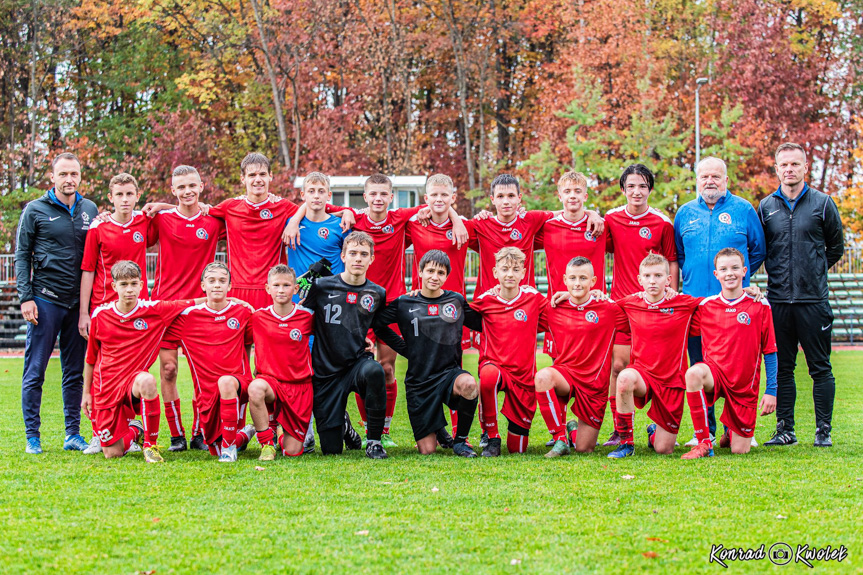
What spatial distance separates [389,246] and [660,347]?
2.27 meters

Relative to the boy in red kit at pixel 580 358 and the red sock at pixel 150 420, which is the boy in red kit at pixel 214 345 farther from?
the boy in red kit at pixel 580 358

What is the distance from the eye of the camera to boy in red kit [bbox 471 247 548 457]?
5.86 metres

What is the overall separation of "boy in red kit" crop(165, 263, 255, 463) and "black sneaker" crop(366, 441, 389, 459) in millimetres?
912

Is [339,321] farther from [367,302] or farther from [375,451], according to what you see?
[375,451]

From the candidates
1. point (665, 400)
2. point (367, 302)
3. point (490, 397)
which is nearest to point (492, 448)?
point (490, 397)

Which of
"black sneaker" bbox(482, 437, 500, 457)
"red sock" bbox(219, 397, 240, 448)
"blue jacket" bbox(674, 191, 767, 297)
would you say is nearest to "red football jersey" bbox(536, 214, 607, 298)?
"blue jacket" bbox(674, 191, 767, 297)

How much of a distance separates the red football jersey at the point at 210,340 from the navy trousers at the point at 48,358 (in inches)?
35.6

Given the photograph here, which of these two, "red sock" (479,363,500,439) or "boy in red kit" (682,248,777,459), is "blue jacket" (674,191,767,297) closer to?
"boy in red kit" (682,248,777,459)

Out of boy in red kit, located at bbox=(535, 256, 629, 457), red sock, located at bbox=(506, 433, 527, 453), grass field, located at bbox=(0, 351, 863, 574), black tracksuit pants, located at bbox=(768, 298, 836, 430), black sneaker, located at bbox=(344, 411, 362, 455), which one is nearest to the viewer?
grass field, located at bbox=(0, 351, 863, 574)

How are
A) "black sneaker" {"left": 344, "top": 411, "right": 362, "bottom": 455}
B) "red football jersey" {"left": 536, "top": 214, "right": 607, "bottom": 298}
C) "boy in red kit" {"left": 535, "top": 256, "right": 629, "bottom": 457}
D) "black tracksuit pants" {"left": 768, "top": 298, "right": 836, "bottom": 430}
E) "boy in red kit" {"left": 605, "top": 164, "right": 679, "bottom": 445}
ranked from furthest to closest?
"red football jersey" {"left": 536, "top": 214, "right": 607, "bottom": 298}, "boy in red kit" {"left": 605, "top": 164, "right": 679, "bottom": 445}, "black sneaker" {"left": 344, "top": 411, "right": 362, "bottom": 455}, "black tracksuit pants" {"left": 768, "top": 298, "right": 836, "bottom": 430}, "boy in red kit" {"left": 535, "top": 256, "right": 629, "bottom": 457}

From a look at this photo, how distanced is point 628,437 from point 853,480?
4.69 feet

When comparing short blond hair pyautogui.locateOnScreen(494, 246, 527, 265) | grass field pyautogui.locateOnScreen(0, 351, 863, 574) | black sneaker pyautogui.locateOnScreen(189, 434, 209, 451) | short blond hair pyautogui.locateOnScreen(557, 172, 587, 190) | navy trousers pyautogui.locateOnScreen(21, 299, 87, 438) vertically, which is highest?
short blond hair pyautogui.locateOnScreen(557, 172, 587, 190)

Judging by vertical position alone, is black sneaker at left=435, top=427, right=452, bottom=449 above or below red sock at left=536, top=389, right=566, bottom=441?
below

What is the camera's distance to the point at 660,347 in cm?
591
